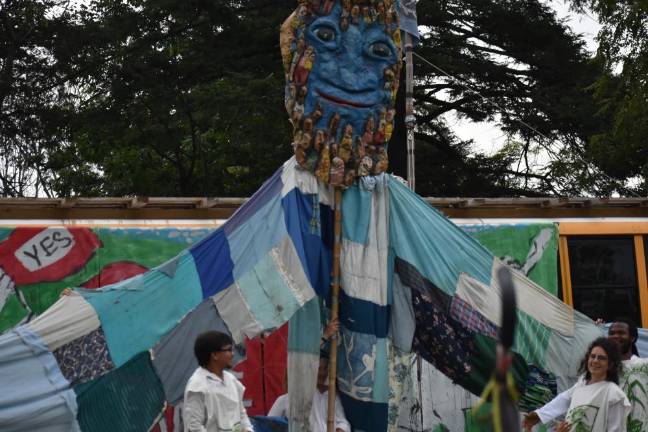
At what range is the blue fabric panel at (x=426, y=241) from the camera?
7.96 meters

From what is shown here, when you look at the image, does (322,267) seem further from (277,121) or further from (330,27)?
(277,121)

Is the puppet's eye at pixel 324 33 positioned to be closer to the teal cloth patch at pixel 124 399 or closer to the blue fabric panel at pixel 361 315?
the blue fabric panel at pixel 361 315

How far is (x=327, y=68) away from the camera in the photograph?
756 centimetres

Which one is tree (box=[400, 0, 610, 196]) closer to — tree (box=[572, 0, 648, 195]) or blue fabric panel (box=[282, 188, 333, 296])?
tree (box=[572, 0, 648, 195])

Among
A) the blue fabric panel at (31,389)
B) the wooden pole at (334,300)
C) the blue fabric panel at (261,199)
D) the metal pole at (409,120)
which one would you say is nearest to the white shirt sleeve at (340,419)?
the wooden pole at (334,300)

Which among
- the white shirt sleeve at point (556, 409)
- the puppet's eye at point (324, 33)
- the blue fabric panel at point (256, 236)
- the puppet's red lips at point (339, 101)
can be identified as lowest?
the white shirt sleeve at point (556, 409)

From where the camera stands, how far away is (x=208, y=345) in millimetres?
6605

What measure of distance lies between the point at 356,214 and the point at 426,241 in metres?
0.52

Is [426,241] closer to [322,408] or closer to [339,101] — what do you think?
[339,101]

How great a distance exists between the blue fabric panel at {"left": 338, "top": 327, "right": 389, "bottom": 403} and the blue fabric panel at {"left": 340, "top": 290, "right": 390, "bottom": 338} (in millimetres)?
39

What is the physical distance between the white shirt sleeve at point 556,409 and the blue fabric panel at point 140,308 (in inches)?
87.6

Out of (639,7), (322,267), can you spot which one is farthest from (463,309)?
(639,7)

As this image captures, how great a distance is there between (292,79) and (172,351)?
182 cm

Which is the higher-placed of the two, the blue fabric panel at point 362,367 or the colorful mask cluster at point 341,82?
the colorful mask cluster at point 341,82
